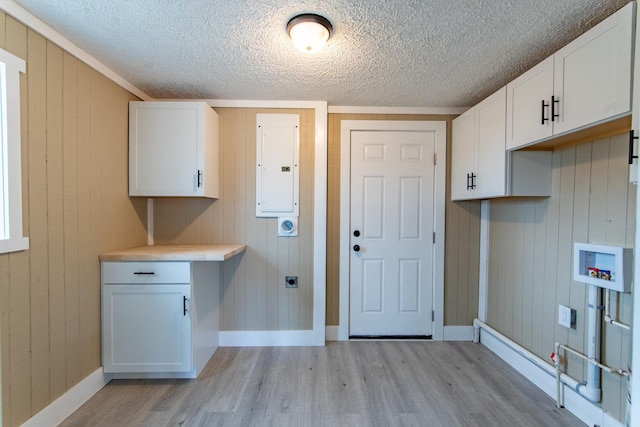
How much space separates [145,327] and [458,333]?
8.92 ft

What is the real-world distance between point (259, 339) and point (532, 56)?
9.94ft

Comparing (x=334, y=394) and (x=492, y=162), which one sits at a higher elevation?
(x=492, y=162)

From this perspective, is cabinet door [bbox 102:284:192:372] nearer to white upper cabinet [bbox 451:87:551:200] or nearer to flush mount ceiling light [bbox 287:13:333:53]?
flush mount ceiling light [bbox 287:13:333:53]

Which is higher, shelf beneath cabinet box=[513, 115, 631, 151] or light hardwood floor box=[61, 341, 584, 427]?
shelf beneath cabinet box=[513, 115, 631, 151]

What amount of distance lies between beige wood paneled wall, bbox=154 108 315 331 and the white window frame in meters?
1.16

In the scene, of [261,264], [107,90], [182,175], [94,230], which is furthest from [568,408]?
[107,90]

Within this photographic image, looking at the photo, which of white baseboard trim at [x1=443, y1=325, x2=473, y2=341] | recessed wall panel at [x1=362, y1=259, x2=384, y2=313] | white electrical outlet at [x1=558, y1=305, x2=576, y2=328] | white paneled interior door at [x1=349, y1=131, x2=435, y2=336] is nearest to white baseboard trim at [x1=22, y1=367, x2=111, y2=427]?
white paneled interior door at [x1=349, y1=131, x2=435, y2=336]

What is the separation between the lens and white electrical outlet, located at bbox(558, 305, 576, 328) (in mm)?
1712

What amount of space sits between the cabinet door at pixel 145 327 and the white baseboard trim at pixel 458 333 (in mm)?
2301

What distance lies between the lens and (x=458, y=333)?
8.56ft

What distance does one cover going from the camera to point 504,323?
2.31 m

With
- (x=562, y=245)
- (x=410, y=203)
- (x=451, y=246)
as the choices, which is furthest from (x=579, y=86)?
(x=451, y=246)

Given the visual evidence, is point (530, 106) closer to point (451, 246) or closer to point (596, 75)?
point (596, 75)

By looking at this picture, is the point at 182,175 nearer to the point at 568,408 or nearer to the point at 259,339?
the point at 259,339
